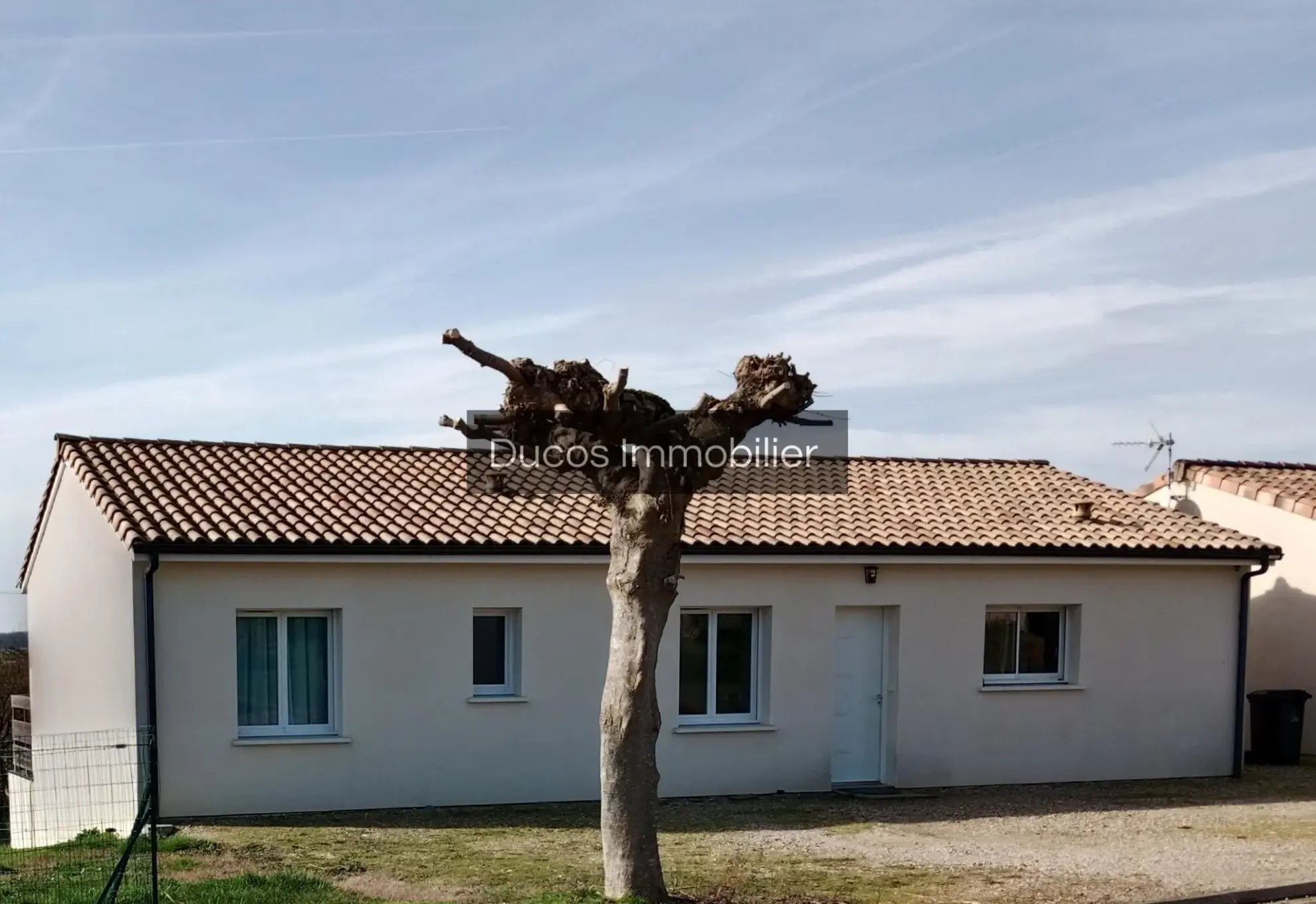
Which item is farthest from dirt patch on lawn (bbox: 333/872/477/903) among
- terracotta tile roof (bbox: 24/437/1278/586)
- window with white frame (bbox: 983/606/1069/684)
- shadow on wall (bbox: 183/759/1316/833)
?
window with white frame (bbox: 983/606/1069/684)

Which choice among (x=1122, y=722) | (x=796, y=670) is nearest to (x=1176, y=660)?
(x=1122, y=722)


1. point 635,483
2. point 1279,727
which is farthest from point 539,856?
point 1279,727

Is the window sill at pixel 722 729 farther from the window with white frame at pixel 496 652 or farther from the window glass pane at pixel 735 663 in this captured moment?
the window with white frame at pixel 496 652

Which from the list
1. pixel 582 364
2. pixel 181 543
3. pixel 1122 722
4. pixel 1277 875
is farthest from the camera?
pixel 1122 722

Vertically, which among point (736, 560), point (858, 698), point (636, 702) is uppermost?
point (736, 560)

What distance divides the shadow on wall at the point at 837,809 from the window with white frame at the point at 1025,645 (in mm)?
1306

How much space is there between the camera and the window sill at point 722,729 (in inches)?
592

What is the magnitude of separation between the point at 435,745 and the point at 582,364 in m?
6.74

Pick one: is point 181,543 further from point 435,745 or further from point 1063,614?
point 1063,614

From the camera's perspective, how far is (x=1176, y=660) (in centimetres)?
1667

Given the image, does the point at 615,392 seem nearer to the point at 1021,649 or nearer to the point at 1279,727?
the point at 1021,649

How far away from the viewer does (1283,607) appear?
19281 mm

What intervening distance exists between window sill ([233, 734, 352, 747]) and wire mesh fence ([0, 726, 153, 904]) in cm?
95

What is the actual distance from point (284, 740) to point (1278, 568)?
1394 centimetres
